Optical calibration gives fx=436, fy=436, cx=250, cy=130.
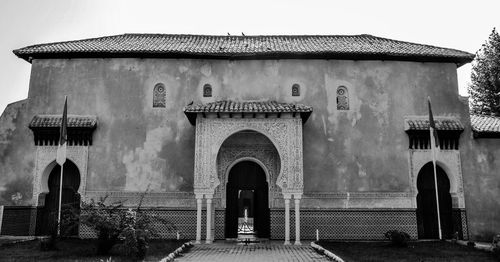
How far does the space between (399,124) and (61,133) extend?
40.0 feet

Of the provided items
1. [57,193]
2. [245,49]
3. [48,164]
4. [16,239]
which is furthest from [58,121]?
[245,49]

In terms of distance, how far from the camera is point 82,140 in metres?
16.0

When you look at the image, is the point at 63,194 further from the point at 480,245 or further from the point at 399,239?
the point at 480,245

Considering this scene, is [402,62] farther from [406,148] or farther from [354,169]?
[354,169]

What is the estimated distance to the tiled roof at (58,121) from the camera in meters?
15.9

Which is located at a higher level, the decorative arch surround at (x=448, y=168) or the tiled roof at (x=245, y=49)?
the tiled roof at (x=245, y=49)

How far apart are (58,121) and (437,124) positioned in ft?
46.0

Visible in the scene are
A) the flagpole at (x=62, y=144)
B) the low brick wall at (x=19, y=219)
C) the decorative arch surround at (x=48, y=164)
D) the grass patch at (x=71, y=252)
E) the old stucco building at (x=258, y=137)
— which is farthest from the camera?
the decorative arch surround at (x=48, y=164)

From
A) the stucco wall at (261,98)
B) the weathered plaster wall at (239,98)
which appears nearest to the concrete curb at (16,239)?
the stucco wall at (261,98)

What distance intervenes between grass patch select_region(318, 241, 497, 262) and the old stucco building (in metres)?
1.58

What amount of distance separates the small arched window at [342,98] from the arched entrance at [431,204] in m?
3.69

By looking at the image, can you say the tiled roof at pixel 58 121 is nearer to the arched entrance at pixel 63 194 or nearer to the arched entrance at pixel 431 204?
the arched entrance at pixel 63 194

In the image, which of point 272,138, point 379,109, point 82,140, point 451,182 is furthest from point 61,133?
point 451,182

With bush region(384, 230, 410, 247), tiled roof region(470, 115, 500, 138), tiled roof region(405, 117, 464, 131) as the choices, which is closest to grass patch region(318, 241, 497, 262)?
bush region(384, 230, 410, 247)
